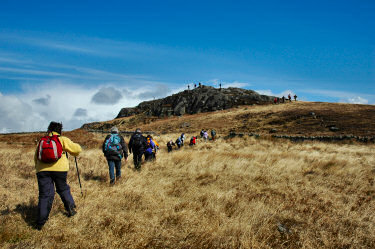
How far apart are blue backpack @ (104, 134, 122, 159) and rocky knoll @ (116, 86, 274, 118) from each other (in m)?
56.1

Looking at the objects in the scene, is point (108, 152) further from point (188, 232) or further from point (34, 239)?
point (188, 232)

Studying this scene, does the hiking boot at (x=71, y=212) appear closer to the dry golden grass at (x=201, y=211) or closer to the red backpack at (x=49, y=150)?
the dry golden grass at (x=201, y=211)

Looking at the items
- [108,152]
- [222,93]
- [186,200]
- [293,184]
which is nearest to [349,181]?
[293,184]

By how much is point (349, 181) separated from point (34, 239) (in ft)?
27.7

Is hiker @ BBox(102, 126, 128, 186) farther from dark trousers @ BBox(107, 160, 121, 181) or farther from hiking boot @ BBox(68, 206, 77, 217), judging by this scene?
hiking boot @ BBox(68, 206, 77, 217)

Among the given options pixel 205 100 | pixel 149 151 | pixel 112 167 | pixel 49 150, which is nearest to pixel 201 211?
pixel 49 150

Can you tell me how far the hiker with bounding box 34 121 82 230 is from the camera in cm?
402

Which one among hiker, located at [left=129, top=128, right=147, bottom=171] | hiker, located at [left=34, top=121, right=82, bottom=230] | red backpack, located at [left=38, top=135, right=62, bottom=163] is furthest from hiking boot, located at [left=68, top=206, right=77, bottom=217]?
hiker, located at [left=129, top=128, right=147, bottom=171]

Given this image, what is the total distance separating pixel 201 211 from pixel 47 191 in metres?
2.99

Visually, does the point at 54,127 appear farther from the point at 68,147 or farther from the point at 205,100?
the point at 205,100

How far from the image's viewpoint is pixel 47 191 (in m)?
4.16

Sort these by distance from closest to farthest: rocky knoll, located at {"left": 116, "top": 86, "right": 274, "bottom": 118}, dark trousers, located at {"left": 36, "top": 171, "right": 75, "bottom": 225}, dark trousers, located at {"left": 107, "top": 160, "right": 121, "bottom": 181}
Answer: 1. dark trousers, located at {"left": 36, "top": 171, "right": 75, "bottom": 225}
2. dark trousers, located at {"left": 107, "top": 160, "right": 121, "bottom": 181}
3. rocky knoll, located at {"left": 116, "top": 86, "right": 274, "bottom": 118}

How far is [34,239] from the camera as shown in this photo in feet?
11.7

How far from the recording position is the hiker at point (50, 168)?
402 cm
